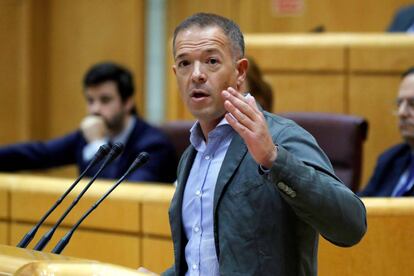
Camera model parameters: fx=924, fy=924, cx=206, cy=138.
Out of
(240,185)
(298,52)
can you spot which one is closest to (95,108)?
(298,52)

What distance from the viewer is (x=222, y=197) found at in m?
1.34

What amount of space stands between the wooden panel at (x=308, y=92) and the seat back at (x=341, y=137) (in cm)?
51

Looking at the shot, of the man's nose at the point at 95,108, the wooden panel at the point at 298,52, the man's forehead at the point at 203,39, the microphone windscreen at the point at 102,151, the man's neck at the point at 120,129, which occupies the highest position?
the man's forehead at the point at 203,39

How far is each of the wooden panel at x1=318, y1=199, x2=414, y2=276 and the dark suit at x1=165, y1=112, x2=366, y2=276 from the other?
25.9 inches

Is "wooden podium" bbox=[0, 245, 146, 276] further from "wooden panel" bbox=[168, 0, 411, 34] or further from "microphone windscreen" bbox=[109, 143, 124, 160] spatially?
"wooden panel" bbox=[168, 0, 411, 34]

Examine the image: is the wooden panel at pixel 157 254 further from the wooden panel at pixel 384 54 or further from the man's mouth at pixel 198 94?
the wooden panel at pixel 384 54

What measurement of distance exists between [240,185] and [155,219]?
0.93 meters

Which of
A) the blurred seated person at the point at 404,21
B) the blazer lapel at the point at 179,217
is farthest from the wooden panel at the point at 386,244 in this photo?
the blurred seated person at the point at 404,21

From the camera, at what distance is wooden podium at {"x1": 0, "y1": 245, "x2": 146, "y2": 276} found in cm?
113

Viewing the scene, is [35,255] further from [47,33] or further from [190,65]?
[47,33]

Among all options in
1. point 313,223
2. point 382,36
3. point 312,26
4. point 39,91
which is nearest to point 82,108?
point 39,91

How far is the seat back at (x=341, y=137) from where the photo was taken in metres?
2.63

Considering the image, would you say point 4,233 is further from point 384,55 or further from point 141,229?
point 384,55

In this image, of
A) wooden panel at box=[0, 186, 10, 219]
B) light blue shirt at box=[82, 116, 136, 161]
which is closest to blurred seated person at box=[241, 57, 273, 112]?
light blue shirt at box=[82, 116, 136, 161]
